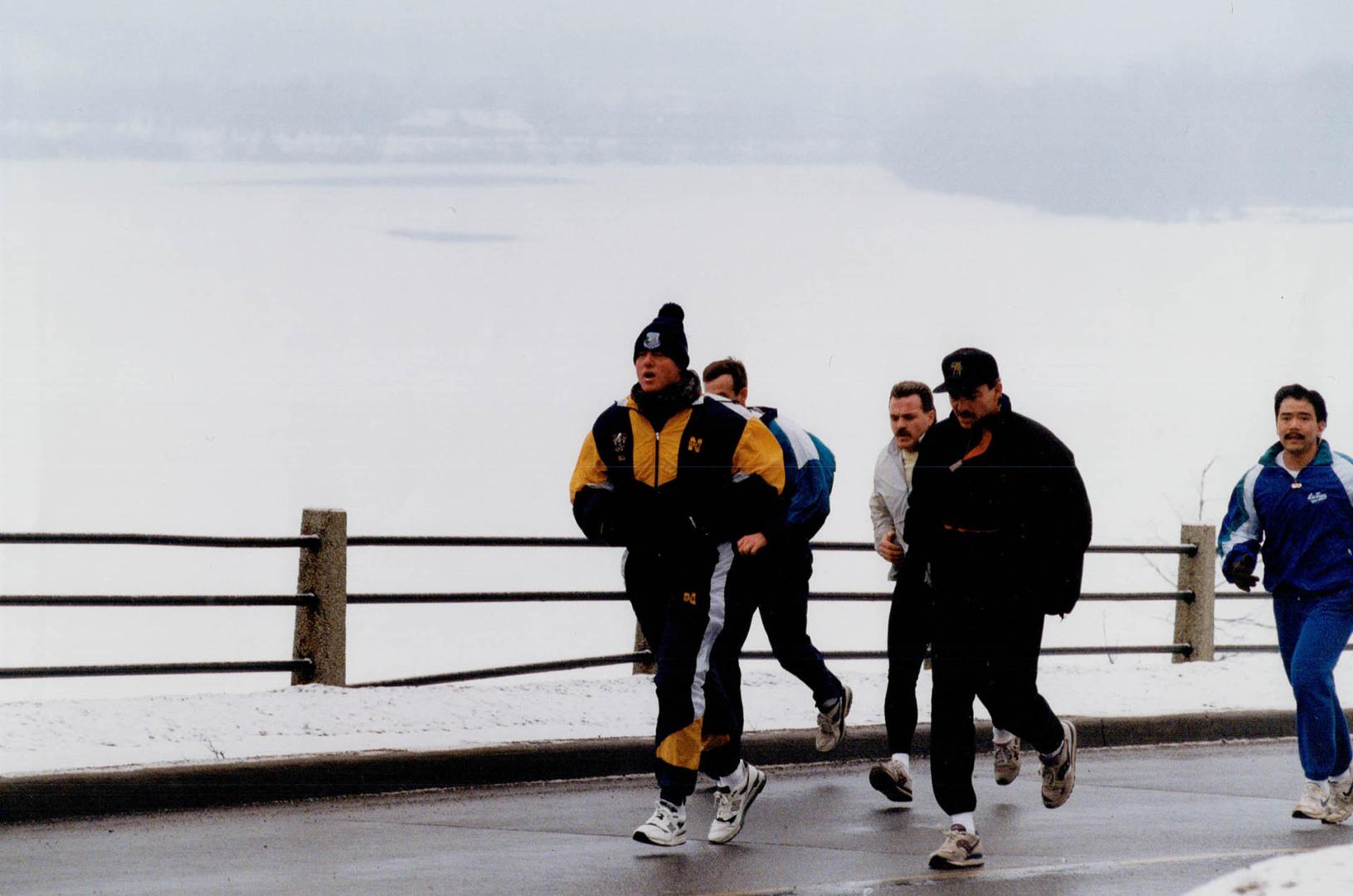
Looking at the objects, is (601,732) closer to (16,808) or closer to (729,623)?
(729,623)

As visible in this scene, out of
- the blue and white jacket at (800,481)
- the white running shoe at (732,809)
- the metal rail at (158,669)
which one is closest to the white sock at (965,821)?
the white running shoe at (732,809)

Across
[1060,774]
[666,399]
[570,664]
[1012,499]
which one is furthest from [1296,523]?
[570,664]

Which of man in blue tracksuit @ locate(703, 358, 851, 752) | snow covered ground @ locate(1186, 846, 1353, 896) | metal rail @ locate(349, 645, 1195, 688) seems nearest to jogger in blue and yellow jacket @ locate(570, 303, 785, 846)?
man in blue tracksuit @ locate(703, 358, 851, 752)

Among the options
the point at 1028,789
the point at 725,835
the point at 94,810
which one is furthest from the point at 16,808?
the point at 1028,789

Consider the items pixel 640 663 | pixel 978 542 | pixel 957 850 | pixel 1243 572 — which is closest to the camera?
pixel 957 850

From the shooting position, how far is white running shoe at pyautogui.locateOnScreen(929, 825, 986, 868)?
8.05 m

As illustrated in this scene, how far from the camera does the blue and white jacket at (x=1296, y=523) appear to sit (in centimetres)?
952

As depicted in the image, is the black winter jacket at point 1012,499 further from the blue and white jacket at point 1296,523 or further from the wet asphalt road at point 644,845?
the blue and white jacket at point 1296,523

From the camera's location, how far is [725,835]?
8.74 m

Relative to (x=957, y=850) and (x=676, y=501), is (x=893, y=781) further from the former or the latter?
(x=676, y=501)

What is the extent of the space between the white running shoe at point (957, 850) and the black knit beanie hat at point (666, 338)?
81.6 inches

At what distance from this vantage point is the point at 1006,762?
10.5 metres

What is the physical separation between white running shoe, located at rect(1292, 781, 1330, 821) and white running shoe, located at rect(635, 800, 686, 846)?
290 centimetres

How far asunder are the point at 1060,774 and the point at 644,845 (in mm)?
1771
